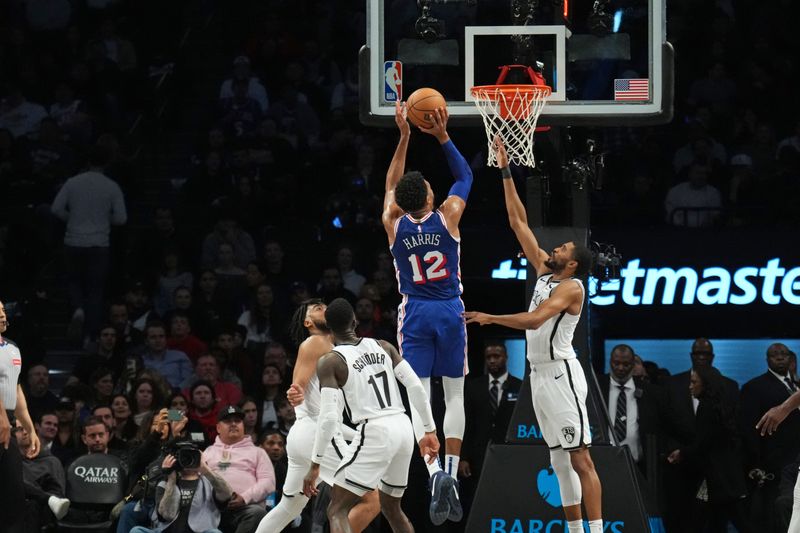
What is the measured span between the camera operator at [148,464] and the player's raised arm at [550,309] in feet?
11.1

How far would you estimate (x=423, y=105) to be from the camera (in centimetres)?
1189

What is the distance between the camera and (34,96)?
2073 cm

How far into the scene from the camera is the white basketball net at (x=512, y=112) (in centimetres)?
1194

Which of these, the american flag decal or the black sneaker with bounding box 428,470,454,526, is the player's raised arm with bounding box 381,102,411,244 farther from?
the black sneaker with bounding box 428,470,454,526

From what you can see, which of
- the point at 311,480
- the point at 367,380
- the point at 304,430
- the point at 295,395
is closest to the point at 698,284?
the point at 304,430

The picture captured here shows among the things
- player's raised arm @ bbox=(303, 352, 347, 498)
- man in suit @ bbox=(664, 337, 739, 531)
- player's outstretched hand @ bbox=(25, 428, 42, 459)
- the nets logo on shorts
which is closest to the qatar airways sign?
man in suit @ bbox=(664, 337, 739, 531)

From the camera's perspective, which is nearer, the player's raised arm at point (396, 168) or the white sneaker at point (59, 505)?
the player's raised arm at point (396, 168)

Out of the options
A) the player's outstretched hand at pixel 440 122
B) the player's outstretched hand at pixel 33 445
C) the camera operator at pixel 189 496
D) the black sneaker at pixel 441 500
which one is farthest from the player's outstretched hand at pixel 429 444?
the player's outstretched hand at pixel 33 445

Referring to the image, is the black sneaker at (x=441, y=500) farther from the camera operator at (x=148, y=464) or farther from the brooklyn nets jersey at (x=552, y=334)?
the camera operator at (x=148, y=464)

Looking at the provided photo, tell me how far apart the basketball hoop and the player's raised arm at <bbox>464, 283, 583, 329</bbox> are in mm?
959

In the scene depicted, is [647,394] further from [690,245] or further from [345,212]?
[345,212]

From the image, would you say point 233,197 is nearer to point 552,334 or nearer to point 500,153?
point 500,153

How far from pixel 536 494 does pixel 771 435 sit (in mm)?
3134

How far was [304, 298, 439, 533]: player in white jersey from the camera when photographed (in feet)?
36.0
